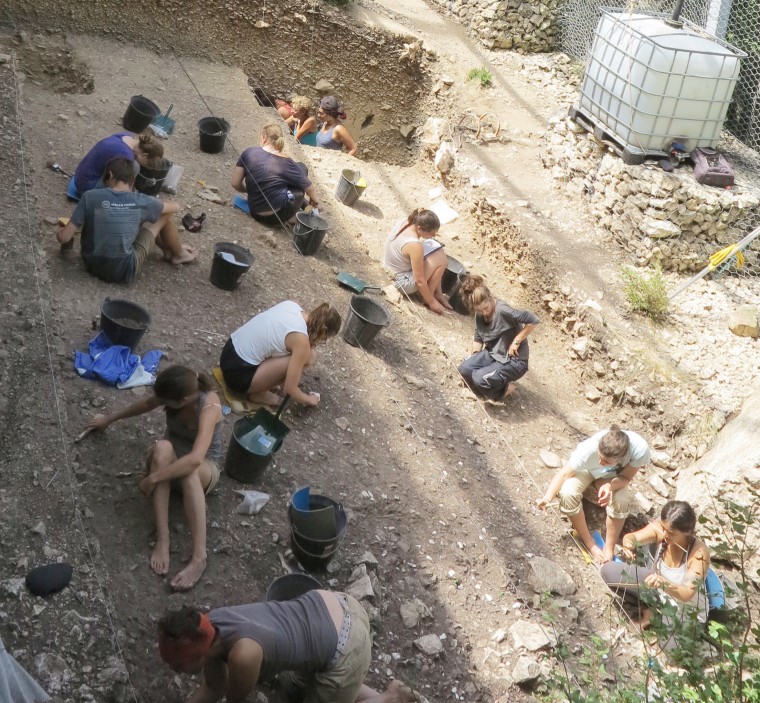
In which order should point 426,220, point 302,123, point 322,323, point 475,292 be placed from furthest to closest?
point 302,123 → point 426,220 → point 475,292 → point 322,323

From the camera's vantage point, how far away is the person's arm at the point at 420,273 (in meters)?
8.00

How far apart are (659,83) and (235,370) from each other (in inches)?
226

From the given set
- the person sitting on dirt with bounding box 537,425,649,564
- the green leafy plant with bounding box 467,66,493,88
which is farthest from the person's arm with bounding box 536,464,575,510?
the green leafy plant with bounding box 467,66,493,88

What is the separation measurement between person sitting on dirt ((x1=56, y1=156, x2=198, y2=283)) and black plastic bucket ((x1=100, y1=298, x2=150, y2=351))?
624 millimetres

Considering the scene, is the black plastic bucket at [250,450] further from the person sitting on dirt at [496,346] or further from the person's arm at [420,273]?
the person's arm at [420,273]

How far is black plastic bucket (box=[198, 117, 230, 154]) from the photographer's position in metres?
9.30

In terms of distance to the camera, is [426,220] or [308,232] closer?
[426,220]

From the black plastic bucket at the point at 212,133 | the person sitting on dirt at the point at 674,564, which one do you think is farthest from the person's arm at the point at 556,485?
the black plastic bucket at the point at 212,133

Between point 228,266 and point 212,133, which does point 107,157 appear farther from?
point 212,133

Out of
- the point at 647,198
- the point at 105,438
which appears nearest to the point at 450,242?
the point at 647,198

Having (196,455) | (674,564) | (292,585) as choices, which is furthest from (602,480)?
(196,455)

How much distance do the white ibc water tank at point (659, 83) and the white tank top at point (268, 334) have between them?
5.15 metres

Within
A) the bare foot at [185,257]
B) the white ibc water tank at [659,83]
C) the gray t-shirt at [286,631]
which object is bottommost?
the bare foot at [185,257]

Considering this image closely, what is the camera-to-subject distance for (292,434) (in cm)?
564
